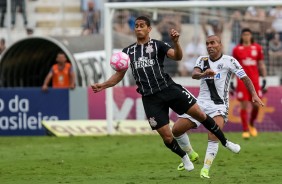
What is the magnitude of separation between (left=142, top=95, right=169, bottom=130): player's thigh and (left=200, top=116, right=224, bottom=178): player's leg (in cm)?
71

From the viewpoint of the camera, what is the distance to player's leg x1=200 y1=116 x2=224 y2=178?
13.1 metres

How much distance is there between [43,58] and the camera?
2825 cm

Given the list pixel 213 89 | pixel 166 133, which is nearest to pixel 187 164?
pixel 166 133

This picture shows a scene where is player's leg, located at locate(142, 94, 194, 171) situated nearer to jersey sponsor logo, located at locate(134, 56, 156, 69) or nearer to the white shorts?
jersey sponsor logo, located at locate(134, 56, 156, 69)

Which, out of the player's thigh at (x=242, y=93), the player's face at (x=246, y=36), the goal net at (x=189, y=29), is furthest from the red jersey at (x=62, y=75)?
the player's face at (x=246, y=36)

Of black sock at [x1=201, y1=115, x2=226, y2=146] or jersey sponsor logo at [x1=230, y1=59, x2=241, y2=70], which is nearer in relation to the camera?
black sock at [x1=201, y1=115, x2=226, y2=146]

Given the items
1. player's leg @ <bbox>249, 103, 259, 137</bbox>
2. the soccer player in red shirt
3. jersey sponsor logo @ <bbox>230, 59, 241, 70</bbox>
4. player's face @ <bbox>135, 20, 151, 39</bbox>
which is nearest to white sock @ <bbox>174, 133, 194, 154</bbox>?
jersey sponsor logo @ <bbox>230, 59, 241, 70</bbox>

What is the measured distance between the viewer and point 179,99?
13430 millimetres

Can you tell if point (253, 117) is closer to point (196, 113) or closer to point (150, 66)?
point (196, 113)

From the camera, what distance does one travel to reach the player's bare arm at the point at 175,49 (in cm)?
1251

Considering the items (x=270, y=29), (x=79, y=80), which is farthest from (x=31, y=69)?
(x=270, y=29)

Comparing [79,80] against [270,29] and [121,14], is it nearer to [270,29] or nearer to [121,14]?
[121,14]

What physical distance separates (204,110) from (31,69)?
47.7 feet

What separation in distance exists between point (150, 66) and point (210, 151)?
4.88 ft
